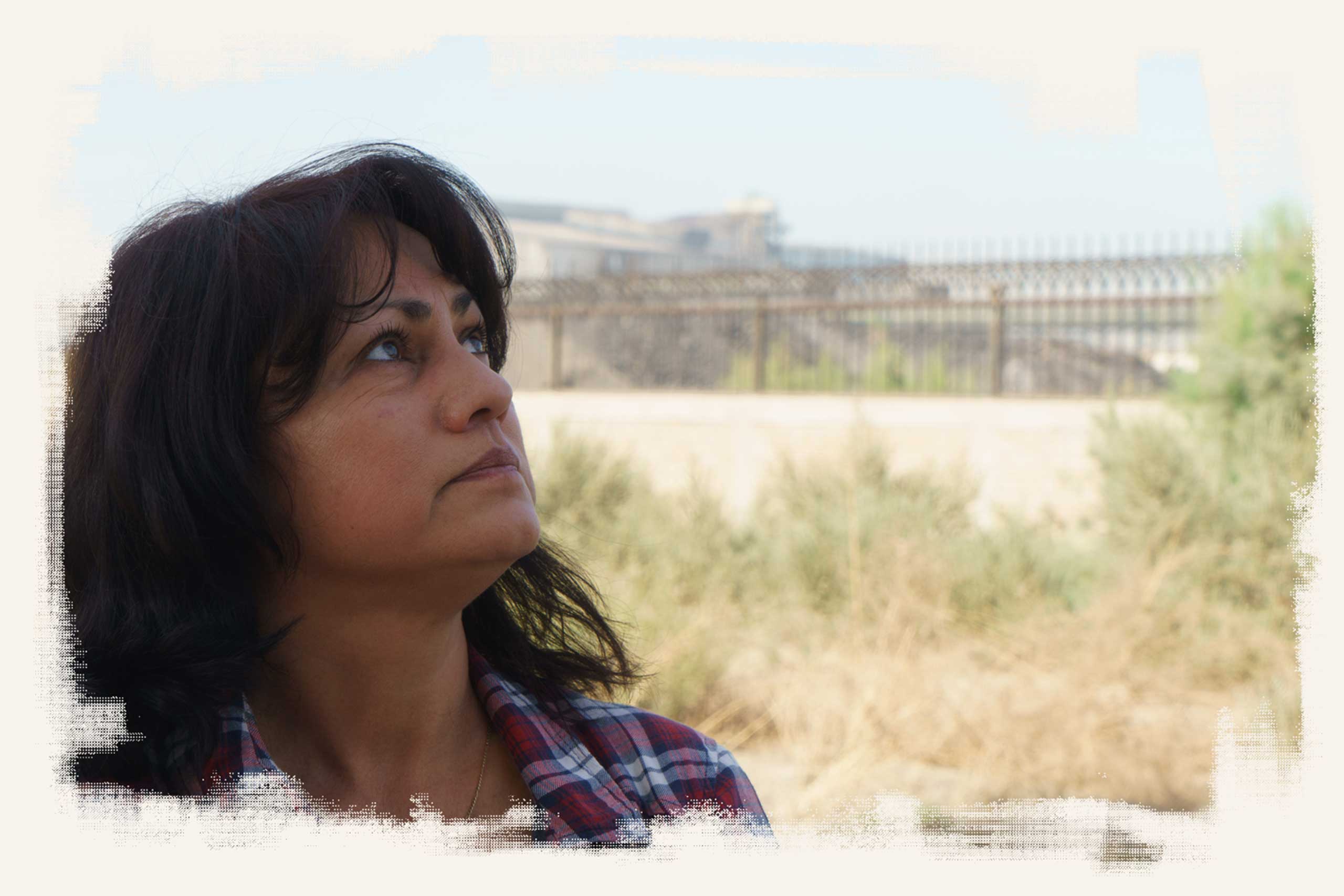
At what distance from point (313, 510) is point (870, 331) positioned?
13.2 meters

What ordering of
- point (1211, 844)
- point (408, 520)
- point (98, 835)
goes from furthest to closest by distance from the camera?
point (1211, 844) < point (408, 520) < point (98, 835)

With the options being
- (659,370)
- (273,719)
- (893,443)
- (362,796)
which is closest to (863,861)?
(362,796)

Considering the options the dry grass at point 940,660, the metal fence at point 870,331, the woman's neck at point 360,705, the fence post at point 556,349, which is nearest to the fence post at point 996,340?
the metal fence at point 870,331

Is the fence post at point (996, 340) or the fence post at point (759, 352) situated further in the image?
the fence post at point (759, 352)

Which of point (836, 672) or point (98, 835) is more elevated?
point (98, 835)

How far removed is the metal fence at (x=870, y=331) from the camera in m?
12.1

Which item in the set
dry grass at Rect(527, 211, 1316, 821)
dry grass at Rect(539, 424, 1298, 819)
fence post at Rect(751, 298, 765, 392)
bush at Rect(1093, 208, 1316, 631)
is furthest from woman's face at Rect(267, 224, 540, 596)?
fence post at Rect(751, 298, 765, 392)

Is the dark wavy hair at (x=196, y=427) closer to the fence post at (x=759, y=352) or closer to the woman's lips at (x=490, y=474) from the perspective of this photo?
the woman's lips at (x=490, y=474)

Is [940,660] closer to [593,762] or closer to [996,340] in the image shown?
[593,762]

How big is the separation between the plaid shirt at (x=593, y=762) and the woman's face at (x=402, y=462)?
0.25 m

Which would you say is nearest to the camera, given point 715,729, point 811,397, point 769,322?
point 715,729

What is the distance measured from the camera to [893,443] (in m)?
11.6

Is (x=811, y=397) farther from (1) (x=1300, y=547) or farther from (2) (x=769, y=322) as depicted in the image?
(1) (x=1300, y=547)

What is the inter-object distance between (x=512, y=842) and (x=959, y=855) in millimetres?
583
